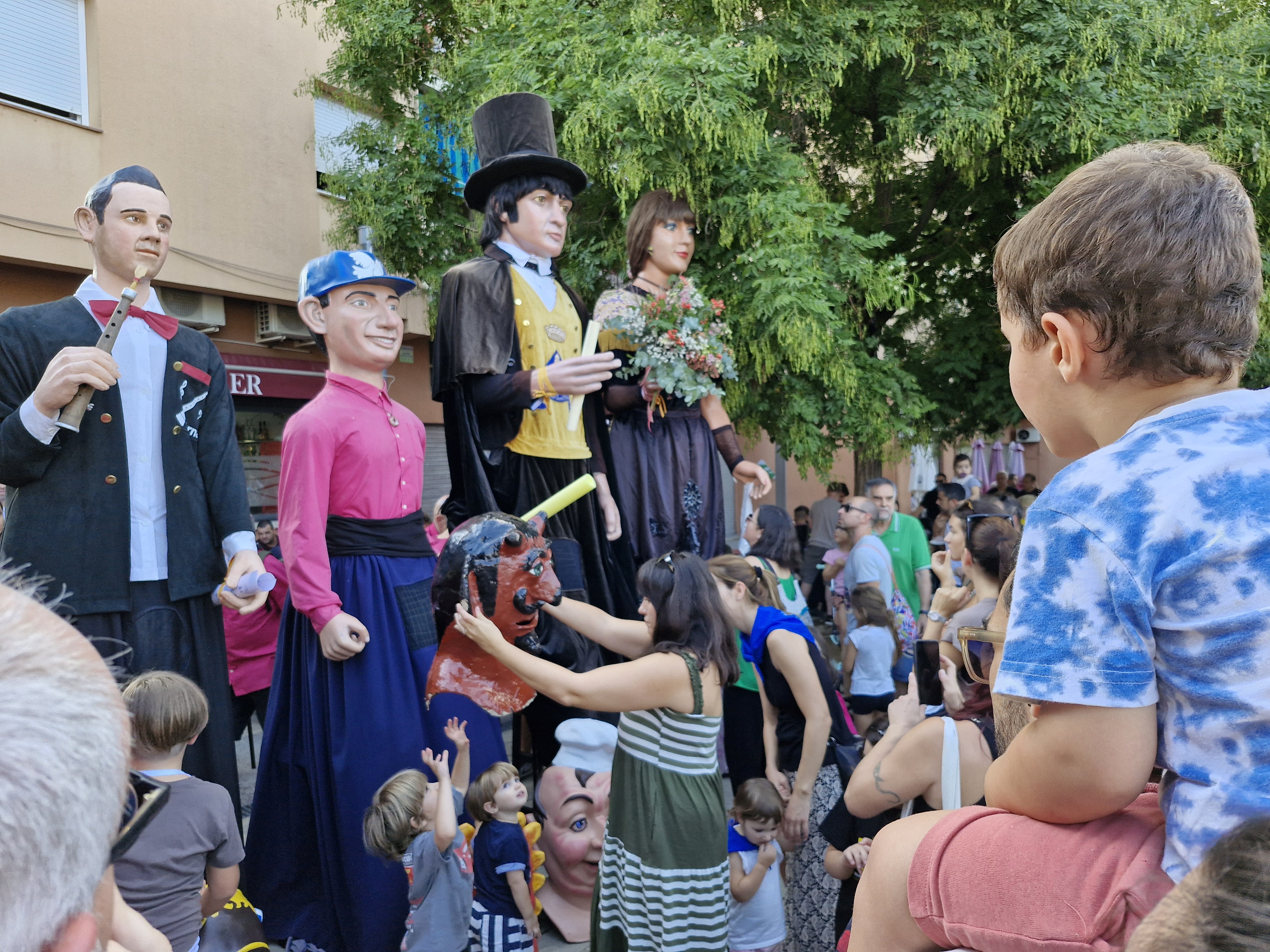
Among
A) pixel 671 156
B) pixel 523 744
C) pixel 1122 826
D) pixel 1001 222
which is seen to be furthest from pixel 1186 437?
pixel 1001 222

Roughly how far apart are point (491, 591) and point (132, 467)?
4.13 ft

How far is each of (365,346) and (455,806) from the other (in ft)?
5.07

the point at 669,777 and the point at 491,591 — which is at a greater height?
the point at 491,591

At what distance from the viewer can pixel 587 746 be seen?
149 inches

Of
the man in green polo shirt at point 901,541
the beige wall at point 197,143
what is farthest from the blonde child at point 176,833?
the beige wall at point 197,143

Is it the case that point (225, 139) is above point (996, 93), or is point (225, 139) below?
above

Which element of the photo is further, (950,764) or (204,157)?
(204,157)

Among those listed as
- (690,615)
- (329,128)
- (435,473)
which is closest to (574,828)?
(690,615)

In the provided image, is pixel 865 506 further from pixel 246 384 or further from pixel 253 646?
pixel 246 384

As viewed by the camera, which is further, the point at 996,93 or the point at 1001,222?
the point at 1001,222

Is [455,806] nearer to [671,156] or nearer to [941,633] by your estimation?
[941,633]

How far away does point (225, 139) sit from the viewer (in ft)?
35.4

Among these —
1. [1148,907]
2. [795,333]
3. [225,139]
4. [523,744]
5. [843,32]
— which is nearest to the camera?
[1148,907]

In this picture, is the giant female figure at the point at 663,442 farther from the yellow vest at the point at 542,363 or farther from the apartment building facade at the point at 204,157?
the apartment building facade at the point at 204,157
